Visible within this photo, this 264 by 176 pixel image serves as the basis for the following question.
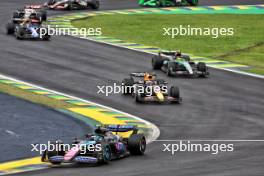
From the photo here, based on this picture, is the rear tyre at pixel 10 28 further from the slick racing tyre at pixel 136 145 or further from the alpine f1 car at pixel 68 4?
the slick racing tyre at pixel 136 145

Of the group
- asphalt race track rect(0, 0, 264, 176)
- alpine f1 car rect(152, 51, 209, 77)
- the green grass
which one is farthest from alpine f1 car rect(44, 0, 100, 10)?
alpine f1 car rect(152, 51, 209, 77)

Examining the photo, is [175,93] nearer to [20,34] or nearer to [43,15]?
[20,34]

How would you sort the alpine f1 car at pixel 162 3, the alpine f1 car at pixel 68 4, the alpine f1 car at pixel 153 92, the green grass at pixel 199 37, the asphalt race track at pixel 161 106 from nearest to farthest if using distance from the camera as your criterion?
the asphalt race track at pixel 161 106 → the alpine f1 car at pixel 153 92 → the green grass at pixel 199 37 → the alpine f1 car at pixel 68 4 → the alpine f1 car at pixel 162 3

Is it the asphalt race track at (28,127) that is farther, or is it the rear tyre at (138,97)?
the rear tyre at (138,97)

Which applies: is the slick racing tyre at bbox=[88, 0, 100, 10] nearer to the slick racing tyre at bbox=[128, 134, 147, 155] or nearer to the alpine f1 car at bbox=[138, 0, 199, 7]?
the alpine f1 car at bbox=[138, 0, 199, 7]

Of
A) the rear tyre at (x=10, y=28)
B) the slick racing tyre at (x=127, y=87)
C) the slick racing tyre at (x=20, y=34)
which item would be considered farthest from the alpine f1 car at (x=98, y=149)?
the rear tyre at (x=10, y=28)

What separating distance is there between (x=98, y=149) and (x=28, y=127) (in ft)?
18.8

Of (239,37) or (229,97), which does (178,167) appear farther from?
(239,37)

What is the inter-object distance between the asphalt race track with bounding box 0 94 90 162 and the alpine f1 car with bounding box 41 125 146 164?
164 centimetres

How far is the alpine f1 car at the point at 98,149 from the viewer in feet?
82.2

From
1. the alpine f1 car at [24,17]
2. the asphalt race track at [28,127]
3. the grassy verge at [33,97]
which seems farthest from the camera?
the alpine f1 car at [24,17]

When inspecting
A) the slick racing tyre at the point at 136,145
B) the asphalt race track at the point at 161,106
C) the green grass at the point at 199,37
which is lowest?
the green grass at the point at 199,37

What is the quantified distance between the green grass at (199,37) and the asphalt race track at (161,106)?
4174mm

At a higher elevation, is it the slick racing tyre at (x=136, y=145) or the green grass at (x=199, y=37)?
the slick racing tyre at (x=136, y=145)
